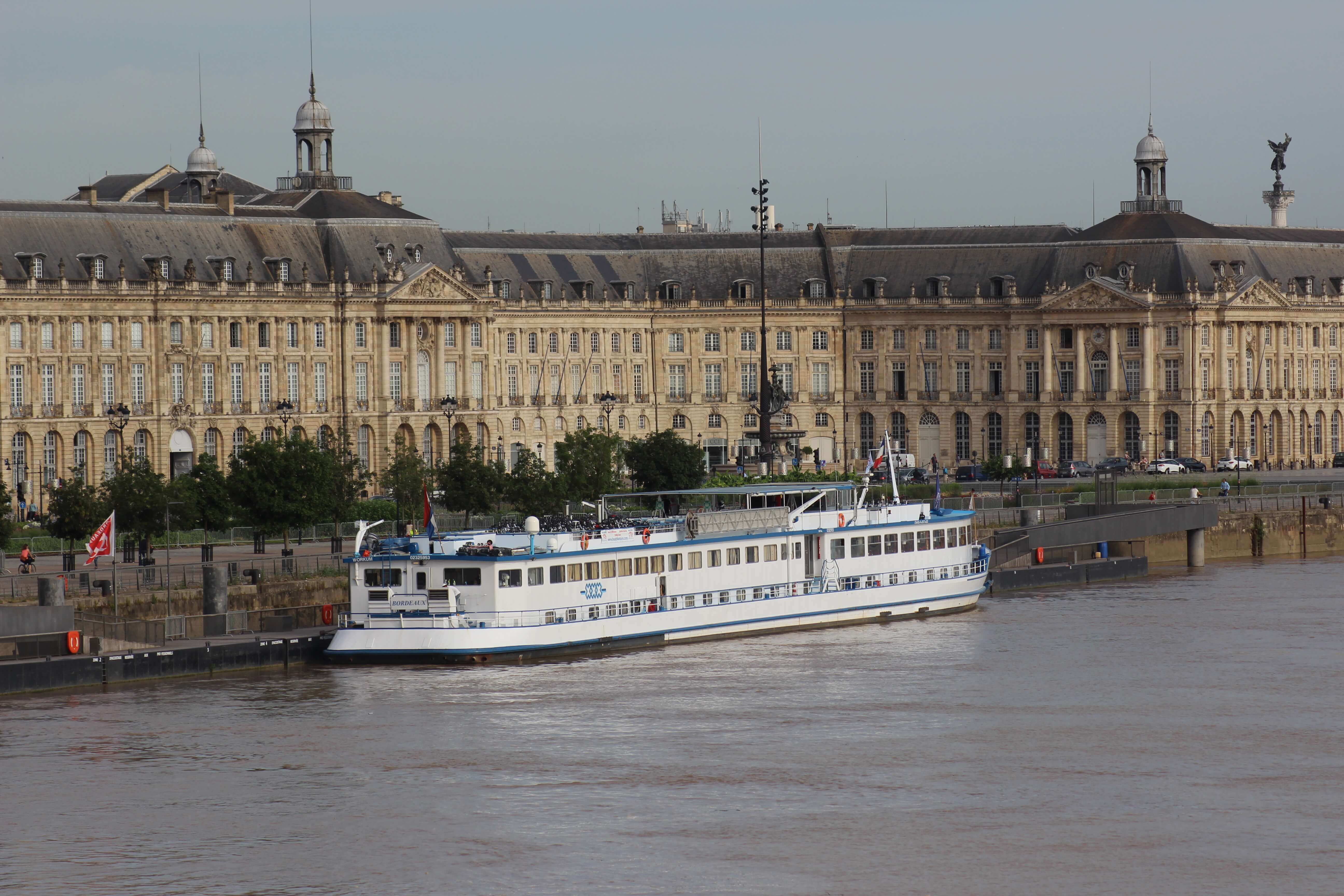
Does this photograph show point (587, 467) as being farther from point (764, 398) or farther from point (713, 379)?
point (713, 379)

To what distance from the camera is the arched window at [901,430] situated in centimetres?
17488

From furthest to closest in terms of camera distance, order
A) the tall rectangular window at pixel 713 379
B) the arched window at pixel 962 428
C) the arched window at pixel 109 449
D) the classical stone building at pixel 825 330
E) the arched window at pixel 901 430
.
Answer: the arched window at pixel 962 428, the arched window at pixel 901 430, the tall rectangular window at pixel 713 379, the classical stone building at pixel 825 330, the arched window at pixel 109 449

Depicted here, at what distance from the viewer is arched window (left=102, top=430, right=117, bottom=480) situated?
470 ft

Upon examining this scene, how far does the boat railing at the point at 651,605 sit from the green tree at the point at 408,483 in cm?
2639

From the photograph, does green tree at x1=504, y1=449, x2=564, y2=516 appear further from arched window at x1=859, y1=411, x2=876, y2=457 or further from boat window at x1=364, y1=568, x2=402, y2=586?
arched window at x1=859, y1=411, x2=876, y2=457

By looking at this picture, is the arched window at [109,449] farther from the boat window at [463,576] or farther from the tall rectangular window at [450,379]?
the boat window at [463,576]

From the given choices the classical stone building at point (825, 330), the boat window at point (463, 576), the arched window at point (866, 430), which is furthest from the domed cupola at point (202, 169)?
the boat window at point (463, 576)

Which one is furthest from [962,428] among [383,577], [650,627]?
[383,577]

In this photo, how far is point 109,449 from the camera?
144000mm

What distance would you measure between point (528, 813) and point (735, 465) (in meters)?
73.0

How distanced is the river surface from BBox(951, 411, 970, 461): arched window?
85.3 m

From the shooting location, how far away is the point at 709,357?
174m

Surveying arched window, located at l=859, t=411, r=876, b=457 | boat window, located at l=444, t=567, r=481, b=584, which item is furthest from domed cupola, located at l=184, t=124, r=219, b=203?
boat window, located at l=444, t=567, r=481, b=584

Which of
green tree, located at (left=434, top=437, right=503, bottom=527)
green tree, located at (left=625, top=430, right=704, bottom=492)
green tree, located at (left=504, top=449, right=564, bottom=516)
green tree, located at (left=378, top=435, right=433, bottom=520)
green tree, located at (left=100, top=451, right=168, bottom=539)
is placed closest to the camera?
green tree, located at (left=100, top=451, right=168, bottom=539)
